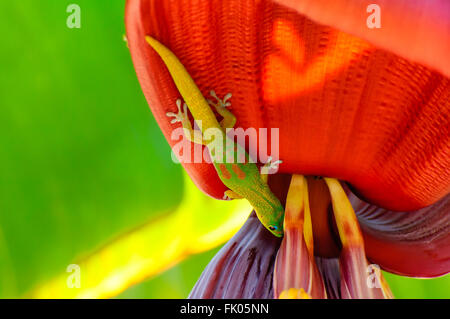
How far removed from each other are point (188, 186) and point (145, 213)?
3.2 inches

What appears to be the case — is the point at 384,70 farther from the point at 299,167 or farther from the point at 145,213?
the point at 145,213

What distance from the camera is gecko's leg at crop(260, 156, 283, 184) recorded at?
0.50m

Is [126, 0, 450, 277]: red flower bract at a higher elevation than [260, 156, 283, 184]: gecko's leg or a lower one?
higher

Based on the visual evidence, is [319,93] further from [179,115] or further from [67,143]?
[67,143]

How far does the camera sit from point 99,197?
2.41ft

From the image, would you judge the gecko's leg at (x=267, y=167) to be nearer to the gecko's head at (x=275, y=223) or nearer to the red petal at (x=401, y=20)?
the gecko's head at (x=275, y=223)

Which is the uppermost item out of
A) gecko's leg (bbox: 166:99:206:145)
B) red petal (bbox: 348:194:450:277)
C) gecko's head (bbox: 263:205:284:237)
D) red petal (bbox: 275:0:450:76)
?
red petal (bbox: 275:0:450:76)

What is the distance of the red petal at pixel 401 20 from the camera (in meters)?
0.31

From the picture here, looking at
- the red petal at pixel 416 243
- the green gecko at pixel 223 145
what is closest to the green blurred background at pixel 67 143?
the green gecko at pixel 223 145

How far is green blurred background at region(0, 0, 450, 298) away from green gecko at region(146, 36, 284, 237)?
8.0 inches

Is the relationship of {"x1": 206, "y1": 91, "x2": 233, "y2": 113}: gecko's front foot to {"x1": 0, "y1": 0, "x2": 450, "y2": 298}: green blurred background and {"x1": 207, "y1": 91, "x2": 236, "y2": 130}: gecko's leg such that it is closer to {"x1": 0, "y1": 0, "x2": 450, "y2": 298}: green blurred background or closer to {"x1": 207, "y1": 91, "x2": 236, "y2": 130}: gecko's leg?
{"x1": 207, "y1": 91, "x2": 236, "y2": 130}: gecko's leg

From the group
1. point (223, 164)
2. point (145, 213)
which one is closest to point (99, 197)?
point (145, 213)

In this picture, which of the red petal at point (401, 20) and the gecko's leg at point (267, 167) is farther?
the gecko's leg at point (267, 167)

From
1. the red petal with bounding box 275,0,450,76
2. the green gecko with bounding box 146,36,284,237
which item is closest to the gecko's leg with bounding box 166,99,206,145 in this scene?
the green gecko with bounding box 146,36,284,237
